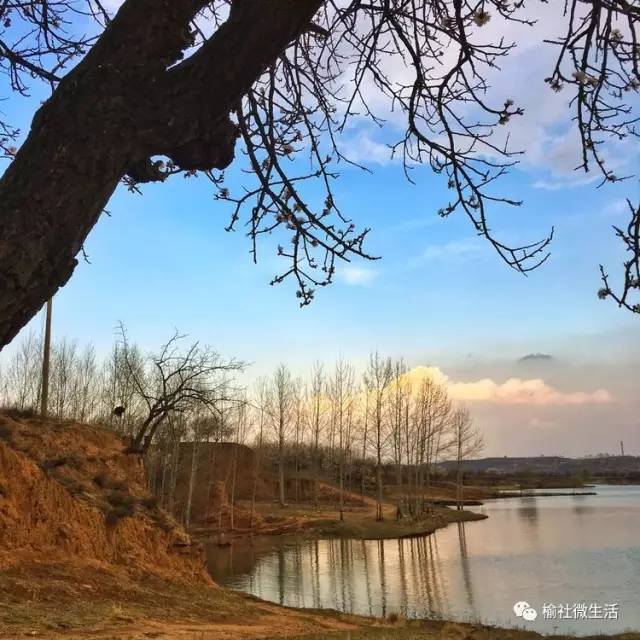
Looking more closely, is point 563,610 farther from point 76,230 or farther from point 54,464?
point 76,230

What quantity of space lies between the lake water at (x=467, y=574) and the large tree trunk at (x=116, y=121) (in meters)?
16.3

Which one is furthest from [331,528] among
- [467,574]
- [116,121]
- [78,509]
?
[116,121]

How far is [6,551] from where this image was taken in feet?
41.6

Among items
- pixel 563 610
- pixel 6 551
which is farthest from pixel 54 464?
pixel 563 610

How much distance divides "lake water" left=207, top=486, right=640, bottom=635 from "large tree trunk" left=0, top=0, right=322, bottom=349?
16.3 metres

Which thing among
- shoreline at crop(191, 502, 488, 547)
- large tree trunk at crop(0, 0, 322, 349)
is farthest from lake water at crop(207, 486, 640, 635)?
large tree trunk at crop(0, 0, 322, 349)

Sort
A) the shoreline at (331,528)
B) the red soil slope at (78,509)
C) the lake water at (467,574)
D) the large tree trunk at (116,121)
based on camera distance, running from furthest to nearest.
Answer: the shoreline at (331,528)
the lake water at (467,574)
the red soil slope at (78,509)
the large tree trunk at (116,121)

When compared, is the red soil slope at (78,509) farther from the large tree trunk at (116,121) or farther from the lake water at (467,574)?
the large tree trunk at (116,121)

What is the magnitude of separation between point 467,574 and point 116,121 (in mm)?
24979

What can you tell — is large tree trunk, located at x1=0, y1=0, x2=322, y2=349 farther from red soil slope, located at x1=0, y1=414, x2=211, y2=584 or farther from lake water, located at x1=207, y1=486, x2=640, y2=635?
lake water, located at x1=207, y1=486, x2=640, y2=635

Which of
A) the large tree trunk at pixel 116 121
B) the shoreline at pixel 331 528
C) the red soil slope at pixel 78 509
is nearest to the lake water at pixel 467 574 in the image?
the shoreline at pixel 331 528

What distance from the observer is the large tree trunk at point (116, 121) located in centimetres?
179

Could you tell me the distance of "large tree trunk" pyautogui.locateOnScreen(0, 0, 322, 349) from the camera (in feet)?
5.89

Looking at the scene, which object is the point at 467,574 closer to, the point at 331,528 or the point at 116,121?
the point at 331,528
